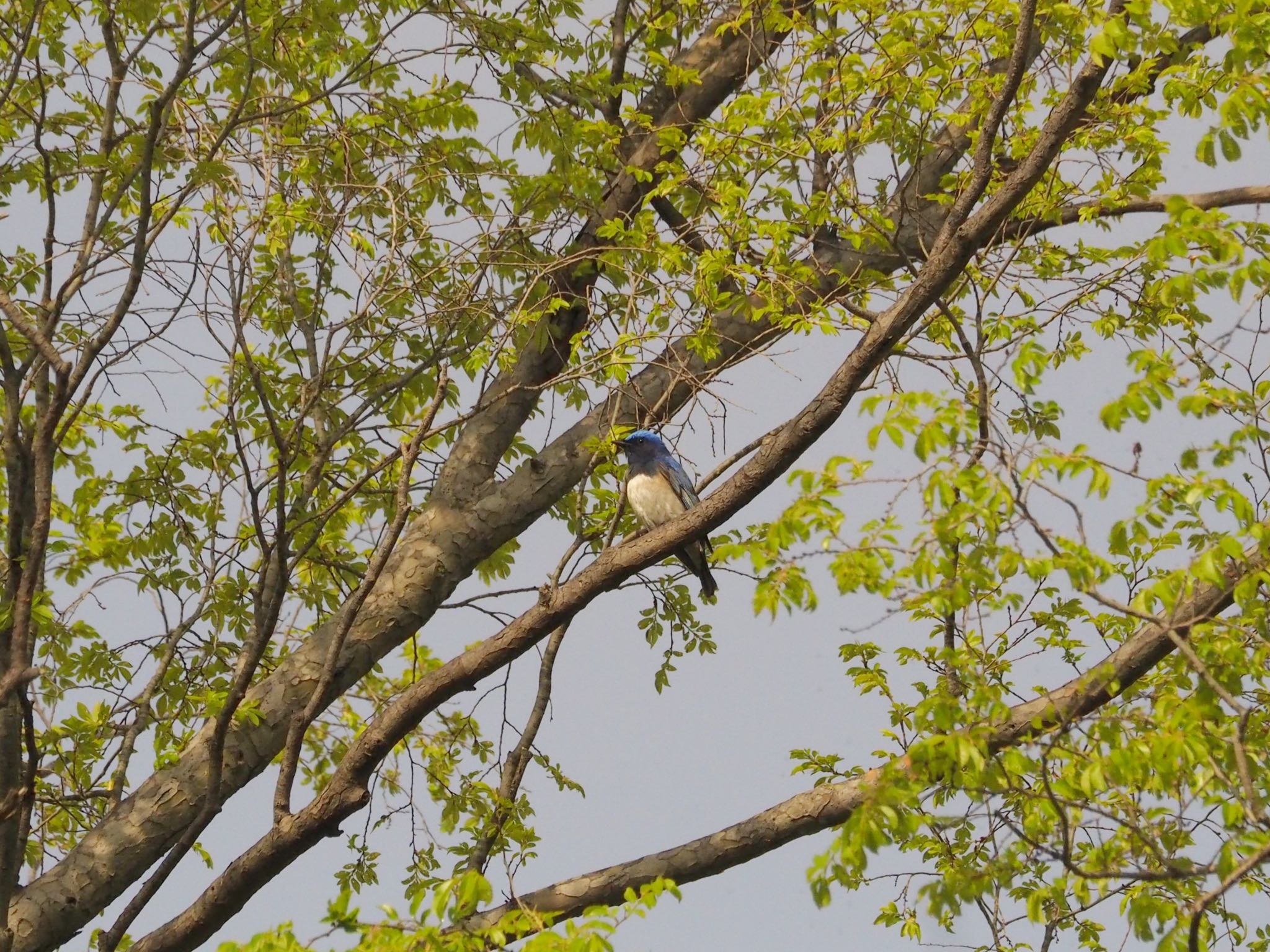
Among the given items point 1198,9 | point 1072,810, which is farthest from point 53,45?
point 1072,810

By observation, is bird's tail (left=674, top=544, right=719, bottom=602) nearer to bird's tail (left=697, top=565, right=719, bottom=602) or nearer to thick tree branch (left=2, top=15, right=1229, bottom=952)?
bird's tail (left=697, top=565, right=719, bottom=602)

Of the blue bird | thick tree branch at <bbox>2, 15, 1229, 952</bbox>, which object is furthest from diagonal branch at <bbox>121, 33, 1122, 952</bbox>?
the blue bird

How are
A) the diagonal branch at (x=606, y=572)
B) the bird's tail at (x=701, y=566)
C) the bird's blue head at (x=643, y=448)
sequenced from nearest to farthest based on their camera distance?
1. the diagonal branch at (x=606, y=572)
2. the bird's tail at (x=701, y=566)
3. the bird's blue head at (x=643, y=448)

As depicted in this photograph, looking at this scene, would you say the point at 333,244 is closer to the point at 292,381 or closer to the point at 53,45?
the point at 292,381

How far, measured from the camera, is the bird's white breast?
9.27 meters

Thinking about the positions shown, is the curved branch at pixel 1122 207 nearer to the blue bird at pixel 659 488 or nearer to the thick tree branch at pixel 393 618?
the thick tree branch at pixel 393 618

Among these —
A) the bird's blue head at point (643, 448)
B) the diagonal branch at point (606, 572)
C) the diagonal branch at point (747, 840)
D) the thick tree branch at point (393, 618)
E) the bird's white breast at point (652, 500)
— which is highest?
the bird's blue head at point (643, 448)

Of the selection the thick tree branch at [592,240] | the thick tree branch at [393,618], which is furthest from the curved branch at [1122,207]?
the thick tree branch at [592,240]

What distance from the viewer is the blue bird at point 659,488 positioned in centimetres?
923

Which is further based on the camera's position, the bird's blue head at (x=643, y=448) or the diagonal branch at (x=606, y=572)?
the bird's blue head at (x=643, y=448)

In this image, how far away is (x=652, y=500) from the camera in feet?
30.6

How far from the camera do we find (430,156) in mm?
7559

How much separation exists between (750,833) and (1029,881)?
1.61m

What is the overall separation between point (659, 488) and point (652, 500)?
14 cm
